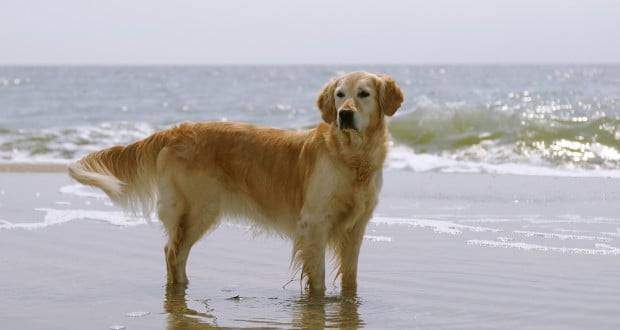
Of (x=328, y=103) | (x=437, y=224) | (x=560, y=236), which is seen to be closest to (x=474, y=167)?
(x=437, y=224)

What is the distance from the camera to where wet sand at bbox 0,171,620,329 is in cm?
460

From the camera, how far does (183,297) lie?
5.11 metres

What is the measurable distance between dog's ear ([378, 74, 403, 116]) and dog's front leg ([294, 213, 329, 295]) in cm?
71

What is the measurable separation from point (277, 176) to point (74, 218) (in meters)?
2.92

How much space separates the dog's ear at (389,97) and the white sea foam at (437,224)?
2.19m

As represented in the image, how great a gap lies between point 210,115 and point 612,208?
16.0 m

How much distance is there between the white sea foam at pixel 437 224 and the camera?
7.10 metres

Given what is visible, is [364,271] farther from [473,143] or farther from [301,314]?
[473,143]

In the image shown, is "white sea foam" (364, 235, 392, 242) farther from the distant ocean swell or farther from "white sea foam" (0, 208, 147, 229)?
the distant ocean swell

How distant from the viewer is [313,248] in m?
5.16

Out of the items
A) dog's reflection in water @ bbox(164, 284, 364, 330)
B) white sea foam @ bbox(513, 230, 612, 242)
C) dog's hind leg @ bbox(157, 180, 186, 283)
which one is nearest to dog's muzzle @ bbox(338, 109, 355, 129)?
dog's reflection in water @ bbox(164, 284, 364, 330)

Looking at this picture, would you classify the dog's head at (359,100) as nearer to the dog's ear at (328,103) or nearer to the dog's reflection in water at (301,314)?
the dog's ear at (328,103)

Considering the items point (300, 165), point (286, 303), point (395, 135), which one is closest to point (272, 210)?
point (300, 165)

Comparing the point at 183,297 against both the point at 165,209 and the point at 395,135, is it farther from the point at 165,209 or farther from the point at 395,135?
the point at 395,135
